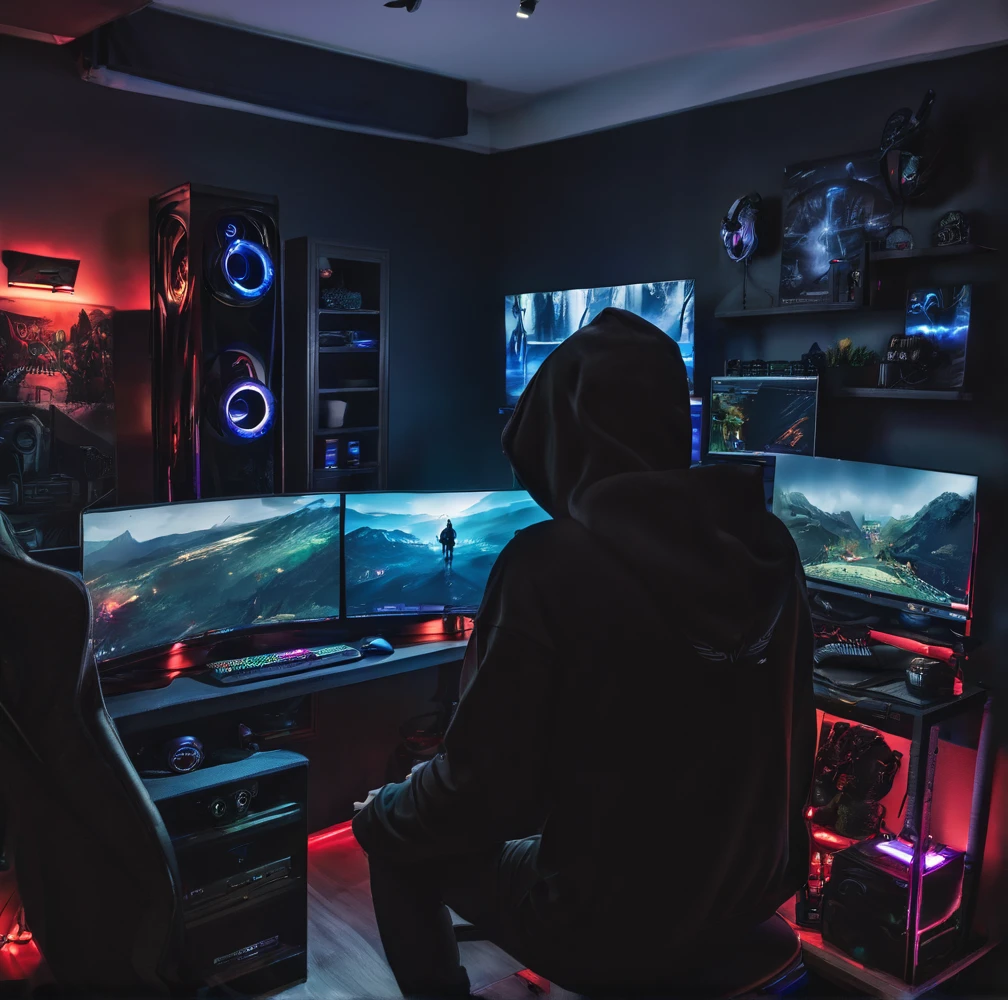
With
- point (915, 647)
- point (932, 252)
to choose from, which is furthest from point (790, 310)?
point (915, 647)

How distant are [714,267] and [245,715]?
2.47 metres

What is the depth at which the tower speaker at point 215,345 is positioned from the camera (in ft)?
10.1

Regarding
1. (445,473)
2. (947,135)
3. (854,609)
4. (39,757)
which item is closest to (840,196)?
(947,135)

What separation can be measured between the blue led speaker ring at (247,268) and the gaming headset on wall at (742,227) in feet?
5.56

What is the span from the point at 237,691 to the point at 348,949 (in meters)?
0.88

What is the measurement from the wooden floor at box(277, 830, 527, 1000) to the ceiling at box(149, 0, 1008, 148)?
300 centimetres

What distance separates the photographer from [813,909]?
2934 millimetres

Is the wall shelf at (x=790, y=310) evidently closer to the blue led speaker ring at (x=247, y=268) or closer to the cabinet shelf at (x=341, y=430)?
the cabinet shelf at (x=341, y=430)

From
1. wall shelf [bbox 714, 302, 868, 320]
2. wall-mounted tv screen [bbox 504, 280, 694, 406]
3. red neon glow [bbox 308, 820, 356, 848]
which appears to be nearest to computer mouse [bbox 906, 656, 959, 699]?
wall shelf [bbox 714, 302, 868, 320]

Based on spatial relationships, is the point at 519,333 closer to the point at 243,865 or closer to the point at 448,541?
the point at 448,541

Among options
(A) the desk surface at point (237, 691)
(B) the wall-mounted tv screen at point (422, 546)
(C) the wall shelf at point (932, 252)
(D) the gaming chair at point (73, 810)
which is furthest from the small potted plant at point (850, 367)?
(D) the gaming chair at point (73, 810)

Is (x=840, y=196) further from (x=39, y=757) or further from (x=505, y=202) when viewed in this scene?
(x=39, y=757)

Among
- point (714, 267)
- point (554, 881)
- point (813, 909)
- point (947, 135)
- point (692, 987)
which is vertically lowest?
point (813, 909)

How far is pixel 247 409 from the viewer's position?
10.4ft
